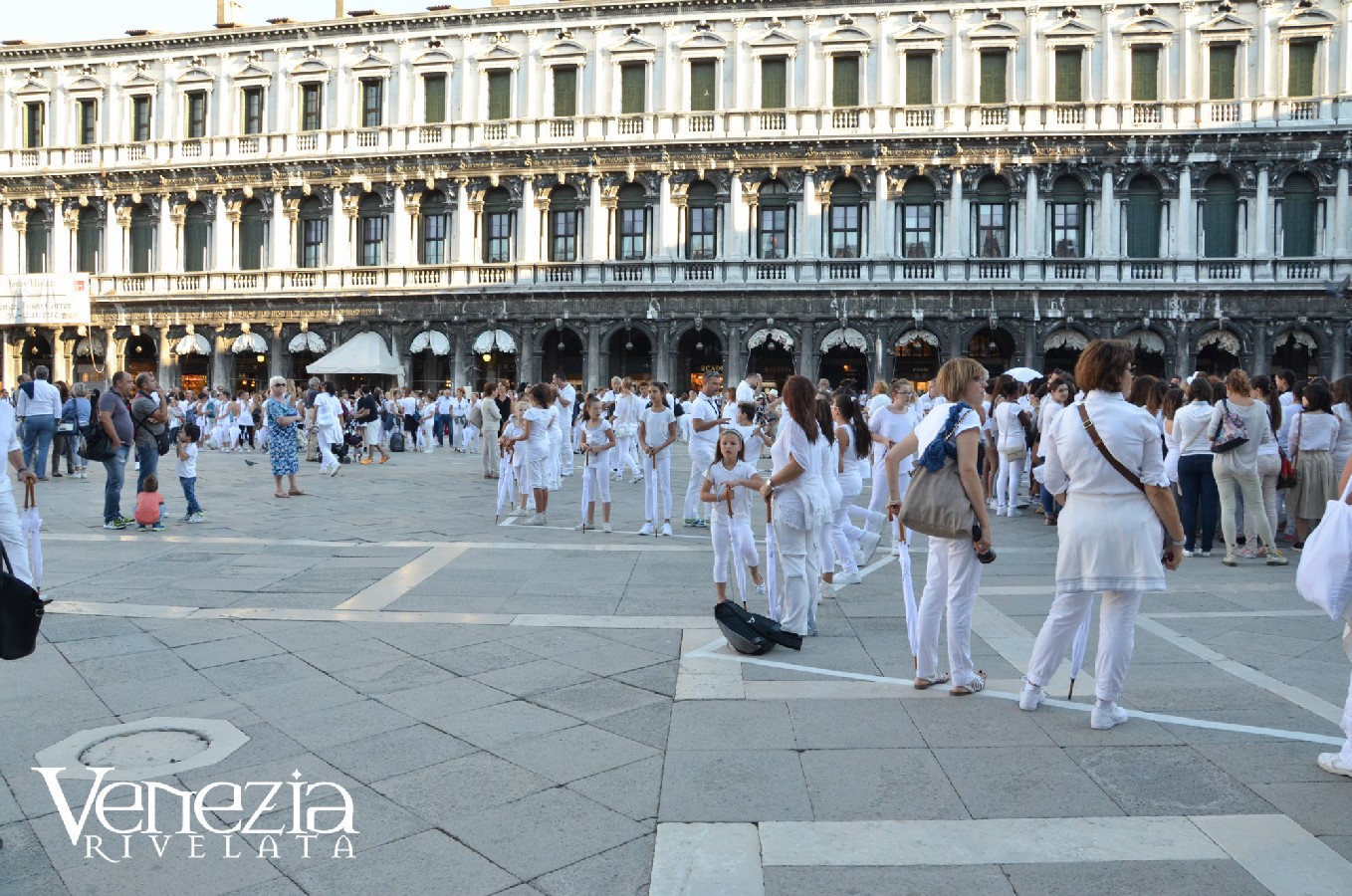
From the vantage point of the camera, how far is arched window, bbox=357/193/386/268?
37094mm

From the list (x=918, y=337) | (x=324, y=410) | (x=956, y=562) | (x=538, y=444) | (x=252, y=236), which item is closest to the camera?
(x=956, y=562)

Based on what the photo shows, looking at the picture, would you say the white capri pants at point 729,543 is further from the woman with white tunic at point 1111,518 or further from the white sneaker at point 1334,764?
the white sneaker at point 1334,764

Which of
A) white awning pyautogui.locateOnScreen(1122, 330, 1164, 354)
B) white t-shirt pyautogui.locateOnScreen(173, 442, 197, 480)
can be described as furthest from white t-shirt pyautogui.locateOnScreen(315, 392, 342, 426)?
white awning pyautogui.locateOnScreen(1122, 330, 1164, 354)

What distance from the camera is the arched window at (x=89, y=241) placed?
39281 mm

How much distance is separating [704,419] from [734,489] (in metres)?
4.48

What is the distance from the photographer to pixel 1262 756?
489 centimetres

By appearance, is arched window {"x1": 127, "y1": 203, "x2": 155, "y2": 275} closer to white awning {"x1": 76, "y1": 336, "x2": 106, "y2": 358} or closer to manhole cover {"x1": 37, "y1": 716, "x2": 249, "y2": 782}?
white awning {"x1": 76, "y1": 336, "x2": 106, "y2": 358}

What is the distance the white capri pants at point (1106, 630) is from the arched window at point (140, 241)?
1573 inches

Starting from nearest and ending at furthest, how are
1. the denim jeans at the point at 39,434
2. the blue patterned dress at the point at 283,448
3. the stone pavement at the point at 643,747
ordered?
the stone pavement at the point at 643,747 → the blue patterned dress at the point at 283,448 → the denim jeans at the point at 39,434

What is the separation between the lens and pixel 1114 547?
525 centimetres

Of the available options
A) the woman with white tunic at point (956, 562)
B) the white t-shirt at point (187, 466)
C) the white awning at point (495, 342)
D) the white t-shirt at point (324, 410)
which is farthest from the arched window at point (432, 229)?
the woman with white tunic at point (956, 562)

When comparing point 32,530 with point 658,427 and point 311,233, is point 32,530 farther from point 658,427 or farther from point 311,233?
point 311,233

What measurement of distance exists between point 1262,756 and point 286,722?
456cm

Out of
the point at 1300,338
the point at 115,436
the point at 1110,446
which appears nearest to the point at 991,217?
the point at 1300,338
